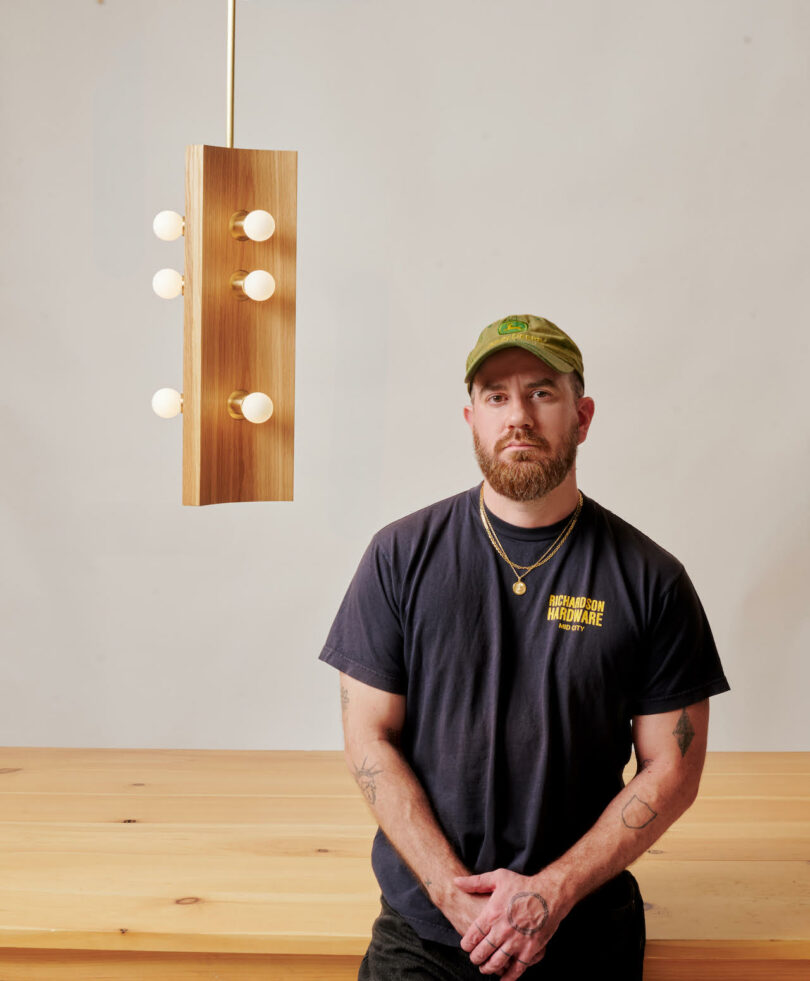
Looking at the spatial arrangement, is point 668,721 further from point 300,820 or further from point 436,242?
point 436,242

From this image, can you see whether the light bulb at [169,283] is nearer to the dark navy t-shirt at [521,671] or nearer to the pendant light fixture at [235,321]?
the pendant light fixture at [235,321]

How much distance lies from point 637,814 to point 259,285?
102 centimetres

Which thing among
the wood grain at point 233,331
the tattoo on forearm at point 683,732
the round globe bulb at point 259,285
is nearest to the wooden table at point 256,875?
the tattoo on forearm at point 683,732

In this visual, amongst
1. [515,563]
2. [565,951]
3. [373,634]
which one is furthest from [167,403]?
[565,951]

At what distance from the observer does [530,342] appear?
5.08 ft

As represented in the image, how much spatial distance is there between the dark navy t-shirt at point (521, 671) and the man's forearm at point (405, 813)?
0.03 m

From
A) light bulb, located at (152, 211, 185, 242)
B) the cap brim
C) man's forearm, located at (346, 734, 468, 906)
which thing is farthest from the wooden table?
light bulb, located at (152, 211, 185, 242)

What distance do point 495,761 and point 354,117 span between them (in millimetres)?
A: 1769

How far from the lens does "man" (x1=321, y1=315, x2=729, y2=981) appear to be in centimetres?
150

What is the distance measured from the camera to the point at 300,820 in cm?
215

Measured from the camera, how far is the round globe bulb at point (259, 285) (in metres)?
1.75

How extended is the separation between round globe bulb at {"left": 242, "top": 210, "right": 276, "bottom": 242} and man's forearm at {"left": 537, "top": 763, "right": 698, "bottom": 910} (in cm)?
104

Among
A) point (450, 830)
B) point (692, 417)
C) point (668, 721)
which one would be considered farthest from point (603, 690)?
point (692, 417)

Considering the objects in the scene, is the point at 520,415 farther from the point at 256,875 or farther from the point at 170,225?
the point at 256,875
